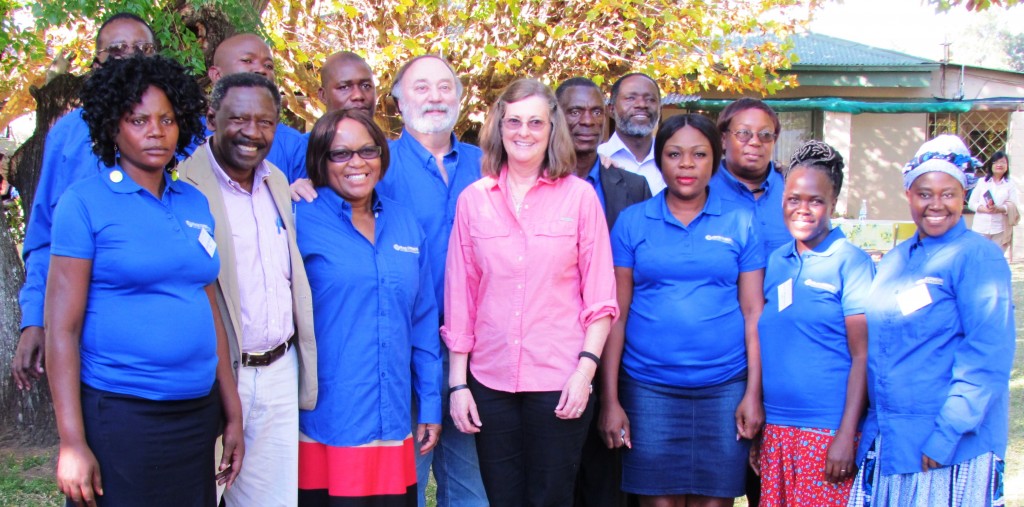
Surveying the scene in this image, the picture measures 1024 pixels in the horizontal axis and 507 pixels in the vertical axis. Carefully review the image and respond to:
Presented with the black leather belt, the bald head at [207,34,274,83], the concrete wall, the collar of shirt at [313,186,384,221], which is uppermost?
the concrete wall

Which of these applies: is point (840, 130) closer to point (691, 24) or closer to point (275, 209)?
point (691, 24)

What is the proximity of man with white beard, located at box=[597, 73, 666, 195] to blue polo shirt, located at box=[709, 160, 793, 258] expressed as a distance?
27.1 inches

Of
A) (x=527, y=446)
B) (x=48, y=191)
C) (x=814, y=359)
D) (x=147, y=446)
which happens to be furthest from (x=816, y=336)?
(x=48, y=191)

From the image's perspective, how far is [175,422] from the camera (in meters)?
2.77

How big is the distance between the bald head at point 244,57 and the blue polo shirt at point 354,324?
152cm

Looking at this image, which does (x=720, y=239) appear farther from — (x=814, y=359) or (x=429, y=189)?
(x=429, y=189)

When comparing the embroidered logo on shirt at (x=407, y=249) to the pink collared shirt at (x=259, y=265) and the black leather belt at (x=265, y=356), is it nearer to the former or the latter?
the pink collared shirt at (x=259, y=265)

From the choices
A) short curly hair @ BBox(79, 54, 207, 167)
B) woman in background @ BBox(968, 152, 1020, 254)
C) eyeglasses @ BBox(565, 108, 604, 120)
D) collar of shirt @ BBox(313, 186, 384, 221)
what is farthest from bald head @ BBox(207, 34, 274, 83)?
woman in background @ BBox(968, 152, 1020, 254)

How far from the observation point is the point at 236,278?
3.10 metres

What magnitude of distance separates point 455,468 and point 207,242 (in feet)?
5.38

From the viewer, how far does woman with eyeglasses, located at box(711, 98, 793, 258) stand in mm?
4012

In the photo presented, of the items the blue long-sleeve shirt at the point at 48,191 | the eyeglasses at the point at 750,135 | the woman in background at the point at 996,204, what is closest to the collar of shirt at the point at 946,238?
the eyeglasses at the point at 750,135

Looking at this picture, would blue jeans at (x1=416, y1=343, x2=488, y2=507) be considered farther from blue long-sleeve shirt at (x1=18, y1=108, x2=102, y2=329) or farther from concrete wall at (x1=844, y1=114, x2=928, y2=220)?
concrete wall at (x1=844, y1=114, x2=928, y2=220)

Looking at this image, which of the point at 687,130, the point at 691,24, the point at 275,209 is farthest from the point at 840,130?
the point at 275,209
